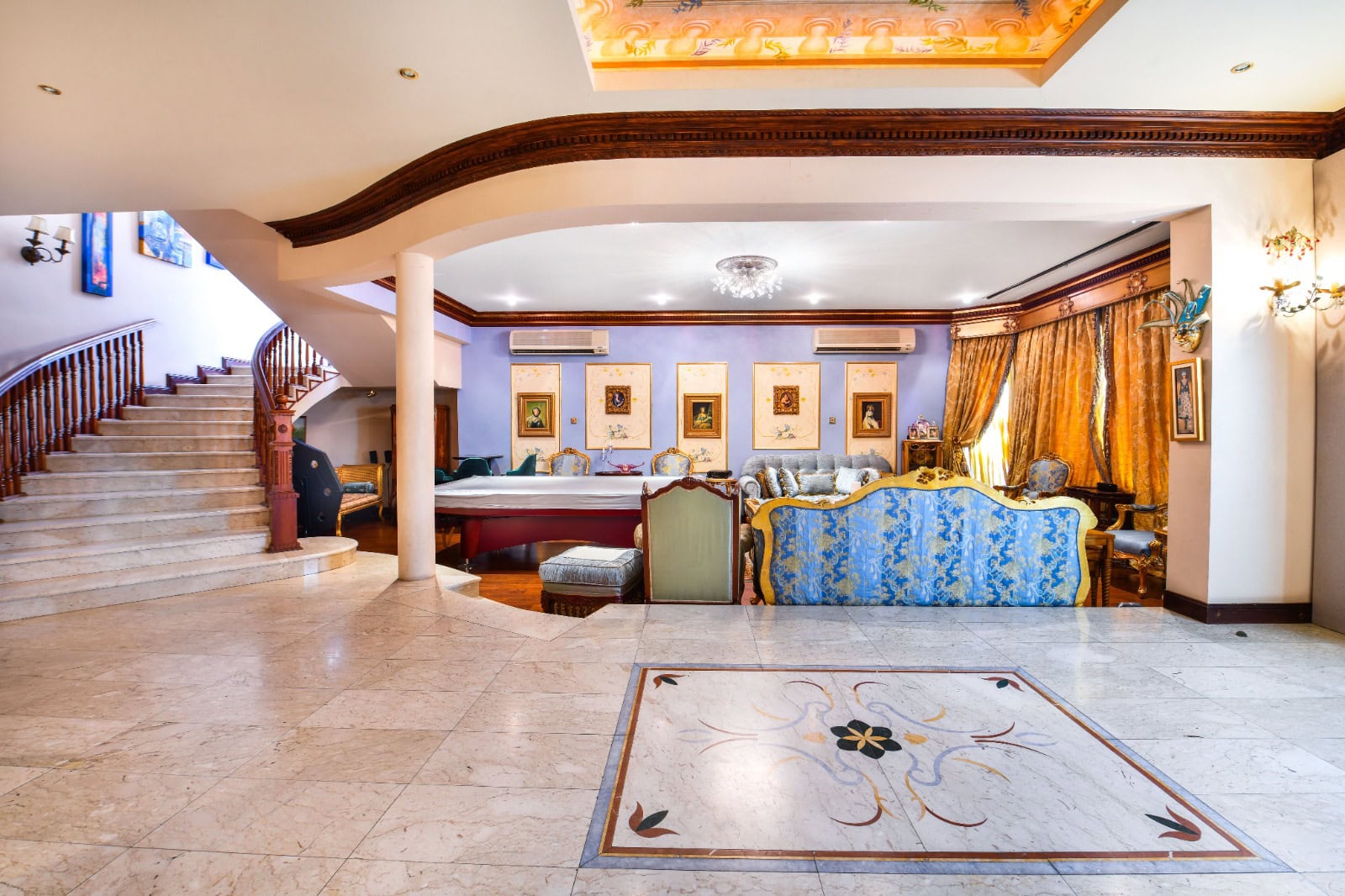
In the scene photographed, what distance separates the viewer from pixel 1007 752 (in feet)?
6.37

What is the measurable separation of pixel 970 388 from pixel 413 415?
771 cm

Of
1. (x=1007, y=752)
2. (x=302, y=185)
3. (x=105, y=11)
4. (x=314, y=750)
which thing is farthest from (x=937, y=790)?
(x=302, y=185)

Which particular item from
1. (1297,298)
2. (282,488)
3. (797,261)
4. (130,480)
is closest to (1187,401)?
(1297,298)

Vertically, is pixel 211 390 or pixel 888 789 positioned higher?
pixel 211 390

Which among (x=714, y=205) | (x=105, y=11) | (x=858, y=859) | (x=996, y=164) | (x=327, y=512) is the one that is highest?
(x=105, y=11)

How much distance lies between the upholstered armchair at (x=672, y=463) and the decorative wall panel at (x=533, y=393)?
5.58 feet

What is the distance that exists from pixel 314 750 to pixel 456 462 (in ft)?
23.8

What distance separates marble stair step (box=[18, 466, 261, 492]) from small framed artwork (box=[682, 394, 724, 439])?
5507 mm

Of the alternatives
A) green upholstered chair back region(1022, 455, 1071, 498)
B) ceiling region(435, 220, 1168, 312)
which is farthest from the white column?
green upholstered chair back region(1022, 455, 1071, 498)

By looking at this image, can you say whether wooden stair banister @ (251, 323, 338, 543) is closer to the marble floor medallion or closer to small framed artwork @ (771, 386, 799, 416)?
the marble floor medallion

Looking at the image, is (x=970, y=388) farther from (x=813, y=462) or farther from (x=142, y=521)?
(x=142, y=521)

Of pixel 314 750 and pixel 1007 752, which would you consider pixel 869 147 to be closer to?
pixel 1007 752

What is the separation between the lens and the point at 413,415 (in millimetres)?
4117

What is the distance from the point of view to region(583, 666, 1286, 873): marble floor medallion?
148 centimetres
